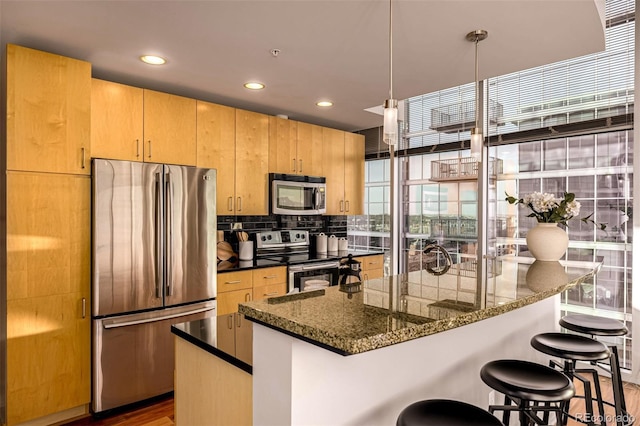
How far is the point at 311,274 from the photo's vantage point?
13.4 ft

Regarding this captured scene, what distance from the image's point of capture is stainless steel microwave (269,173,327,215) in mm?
4121

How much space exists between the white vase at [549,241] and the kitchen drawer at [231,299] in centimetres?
230

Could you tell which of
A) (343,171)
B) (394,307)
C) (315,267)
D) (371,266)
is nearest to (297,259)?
(315,267)

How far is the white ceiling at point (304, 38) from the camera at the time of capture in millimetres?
2082

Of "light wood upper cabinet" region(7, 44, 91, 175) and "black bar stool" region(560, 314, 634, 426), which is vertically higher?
"light wood upper cabinet" region(7, 44, 91, 175)

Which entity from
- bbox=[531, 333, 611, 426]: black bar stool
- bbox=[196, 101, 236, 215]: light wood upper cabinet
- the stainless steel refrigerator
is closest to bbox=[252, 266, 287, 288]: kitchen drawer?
the stainless steel refrigerator

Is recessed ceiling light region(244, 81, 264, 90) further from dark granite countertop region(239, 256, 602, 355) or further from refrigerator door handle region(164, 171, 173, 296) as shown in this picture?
dark granite countertop region(239, 256, 602, 355)

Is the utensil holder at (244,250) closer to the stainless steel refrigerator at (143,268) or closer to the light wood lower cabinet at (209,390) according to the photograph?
the stainless steel refrigerator at (143,268)

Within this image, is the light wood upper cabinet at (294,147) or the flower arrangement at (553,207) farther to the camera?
the light wood upper cabinet at (294,147)

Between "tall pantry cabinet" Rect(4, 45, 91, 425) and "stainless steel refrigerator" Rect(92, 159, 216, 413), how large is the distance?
109mm

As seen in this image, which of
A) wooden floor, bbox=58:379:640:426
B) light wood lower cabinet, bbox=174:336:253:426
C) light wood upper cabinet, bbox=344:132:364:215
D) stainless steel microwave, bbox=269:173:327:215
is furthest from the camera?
light wood upper cabinet, bbox=344:132:364:215

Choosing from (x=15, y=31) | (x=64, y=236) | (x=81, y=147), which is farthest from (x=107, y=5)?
(x=64, y=236)

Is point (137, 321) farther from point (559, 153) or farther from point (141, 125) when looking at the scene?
point (559, 153)

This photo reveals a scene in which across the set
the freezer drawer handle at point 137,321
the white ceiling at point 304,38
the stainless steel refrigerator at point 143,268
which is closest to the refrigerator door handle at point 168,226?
the stainless steel refrigerator at point 143,268
